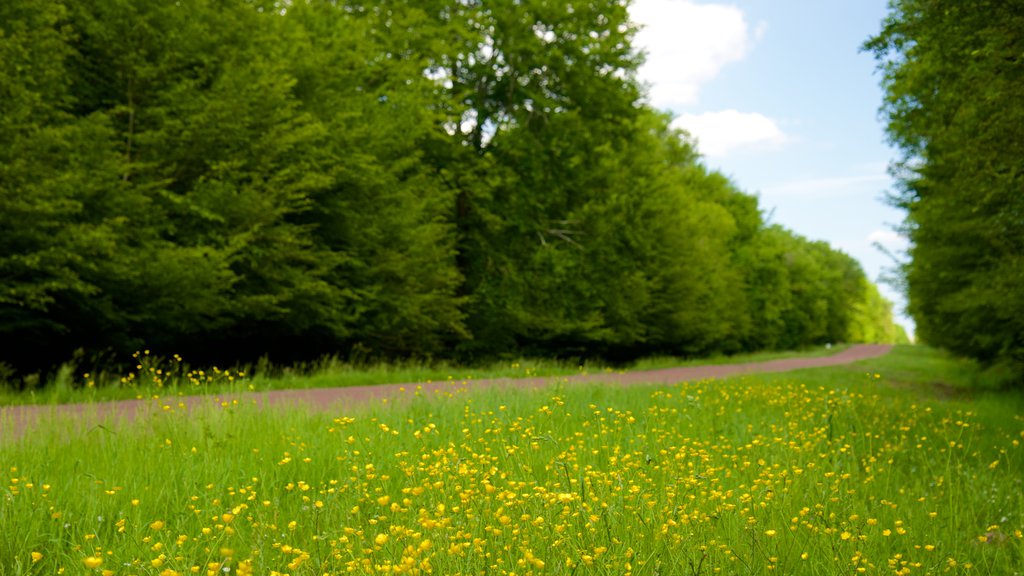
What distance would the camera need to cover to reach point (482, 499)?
430 centimetres

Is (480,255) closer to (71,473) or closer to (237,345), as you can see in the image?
(237,345)

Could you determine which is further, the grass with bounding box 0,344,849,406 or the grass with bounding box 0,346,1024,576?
the grass with bounding box 0,344,849,406

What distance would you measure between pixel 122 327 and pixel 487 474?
34.6 ft

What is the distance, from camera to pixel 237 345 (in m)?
17.1

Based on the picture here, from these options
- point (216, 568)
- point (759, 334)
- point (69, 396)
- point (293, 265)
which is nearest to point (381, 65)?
point (293, 265)

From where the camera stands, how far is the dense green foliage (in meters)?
8.83

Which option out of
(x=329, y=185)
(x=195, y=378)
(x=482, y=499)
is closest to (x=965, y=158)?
(x=482, y=499)

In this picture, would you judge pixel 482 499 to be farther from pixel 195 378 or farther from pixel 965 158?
pixel 965 158

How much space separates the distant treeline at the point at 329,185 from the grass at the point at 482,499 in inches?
253

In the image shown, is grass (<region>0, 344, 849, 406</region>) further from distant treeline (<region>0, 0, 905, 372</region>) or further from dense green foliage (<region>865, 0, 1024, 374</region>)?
dense green foliage (<region>865, 0, 1024, 374</region>)

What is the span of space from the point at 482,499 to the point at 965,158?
969cm

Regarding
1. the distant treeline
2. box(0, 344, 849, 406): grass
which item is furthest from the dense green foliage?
the distant treeline

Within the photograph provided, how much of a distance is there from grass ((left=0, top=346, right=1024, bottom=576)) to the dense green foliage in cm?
428

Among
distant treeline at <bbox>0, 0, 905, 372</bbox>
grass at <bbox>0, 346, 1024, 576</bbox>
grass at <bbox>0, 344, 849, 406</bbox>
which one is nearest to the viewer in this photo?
grass at <bbox>0, 346, 1024, 576</bbox>
